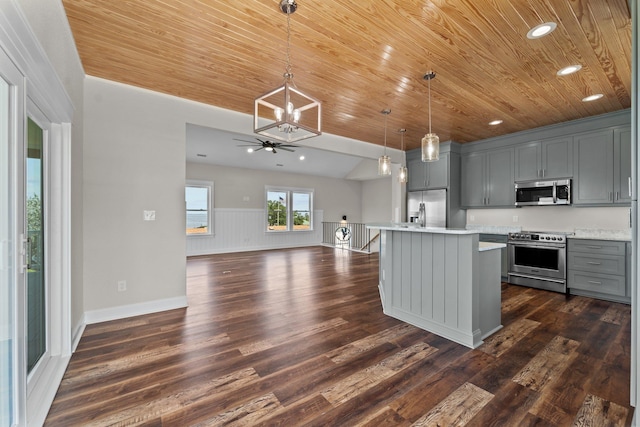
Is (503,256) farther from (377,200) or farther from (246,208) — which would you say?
(246,208)

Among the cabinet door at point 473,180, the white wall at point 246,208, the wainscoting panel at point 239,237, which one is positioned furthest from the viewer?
the white wall at point 246,208

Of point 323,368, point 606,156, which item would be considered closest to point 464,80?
point 606,156

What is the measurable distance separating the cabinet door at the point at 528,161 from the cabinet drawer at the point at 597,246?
48.7 inches

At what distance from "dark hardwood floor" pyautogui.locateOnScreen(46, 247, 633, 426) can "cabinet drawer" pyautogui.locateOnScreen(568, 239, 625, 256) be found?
71 cm

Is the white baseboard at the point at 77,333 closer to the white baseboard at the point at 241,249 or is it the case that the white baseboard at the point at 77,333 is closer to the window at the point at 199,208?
the white baseboard at the point at 241,249

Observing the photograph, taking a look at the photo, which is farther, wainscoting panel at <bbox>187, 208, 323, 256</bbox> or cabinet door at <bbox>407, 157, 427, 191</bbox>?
wainscoting panel at <bbox>187, 208, 323, 256</bbox>

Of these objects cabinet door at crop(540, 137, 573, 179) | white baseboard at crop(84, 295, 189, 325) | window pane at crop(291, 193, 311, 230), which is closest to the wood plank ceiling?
cabinet door at crop(540, 137, 573, 179)

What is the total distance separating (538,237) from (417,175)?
2.47 meters

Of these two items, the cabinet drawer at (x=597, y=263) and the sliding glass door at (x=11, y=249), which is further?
the cabinet drawer at (x=597, y=263)

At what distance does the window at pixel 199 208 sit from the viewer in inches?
316

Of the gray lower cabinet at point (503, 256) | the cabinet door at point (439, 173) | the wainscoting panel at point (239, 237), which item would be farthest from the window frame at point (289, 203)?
the gray lower cabinet at point (503, 256)

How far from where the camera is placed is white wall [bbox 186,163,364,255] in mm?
8195

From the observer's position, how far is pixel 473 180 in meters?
5.64

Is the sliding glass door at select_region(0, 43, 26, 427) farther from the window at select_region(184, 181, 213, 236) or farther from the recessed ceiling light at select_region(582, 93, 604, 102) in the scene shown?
the window at select_region(184, 181, 213, 236)
